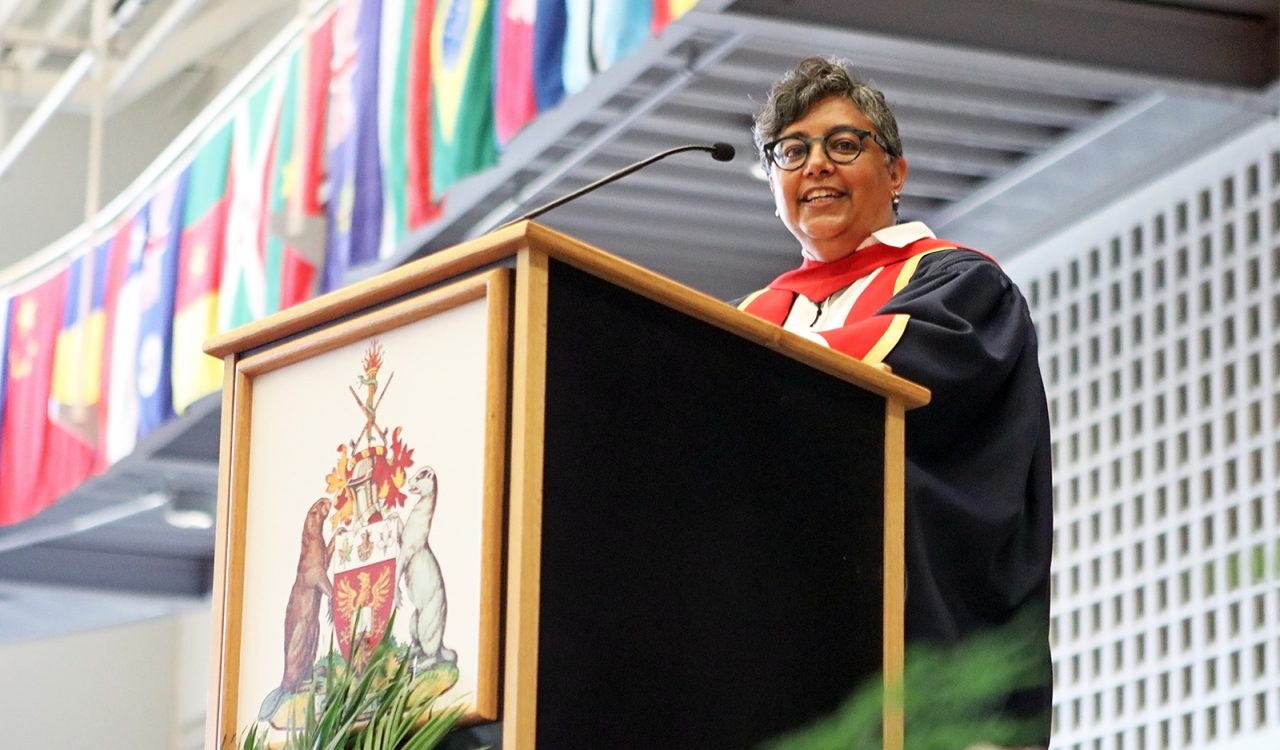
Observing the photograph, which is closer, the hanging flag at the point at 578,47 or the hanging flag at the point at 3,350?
the hanging flag at the point at 578,47

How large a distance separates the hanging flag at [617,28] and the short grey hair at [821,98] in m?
1.93

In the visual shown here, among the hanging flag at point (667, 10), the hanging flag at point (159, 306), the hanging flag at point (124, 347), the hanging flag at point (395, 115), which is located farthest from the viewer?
the hanging flag at point (124, 347)

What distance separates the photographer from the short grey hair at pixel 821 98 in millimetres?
3172

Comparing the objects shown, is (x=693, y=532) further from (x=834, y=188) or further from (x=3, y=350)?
(x=3, y=350)

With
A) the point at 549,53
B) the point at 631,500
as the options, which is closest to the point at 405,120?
the point at 549,53

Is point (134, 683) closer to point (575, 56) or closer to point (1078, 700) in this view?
point (1078, 700)

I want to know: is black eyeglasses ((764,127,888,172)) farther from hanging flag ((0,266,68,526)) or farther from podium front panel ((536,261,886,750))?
hanging flag ((0,266,68,526))

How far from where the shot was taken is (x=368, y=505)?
6.72 ft

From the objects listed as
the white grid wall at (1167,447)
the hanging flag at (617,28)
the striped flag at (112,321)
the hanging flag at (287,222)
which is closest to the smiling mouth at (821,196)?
the hanging flag at (617,28)

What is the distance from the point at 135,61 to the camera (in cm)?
1347

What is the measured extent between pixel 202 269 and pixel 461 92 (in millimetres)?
2704

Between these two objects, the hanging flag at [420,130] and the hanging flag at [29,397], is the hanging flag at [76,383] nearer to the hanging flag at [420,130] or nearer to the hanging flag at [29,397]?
the hanging flag at [29,397]

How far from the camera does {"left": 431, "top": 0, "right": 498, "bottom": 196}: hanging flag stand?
6113 millimetres

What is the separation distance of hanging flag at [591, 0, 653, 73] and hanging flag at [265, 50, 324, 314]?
2.30 m
